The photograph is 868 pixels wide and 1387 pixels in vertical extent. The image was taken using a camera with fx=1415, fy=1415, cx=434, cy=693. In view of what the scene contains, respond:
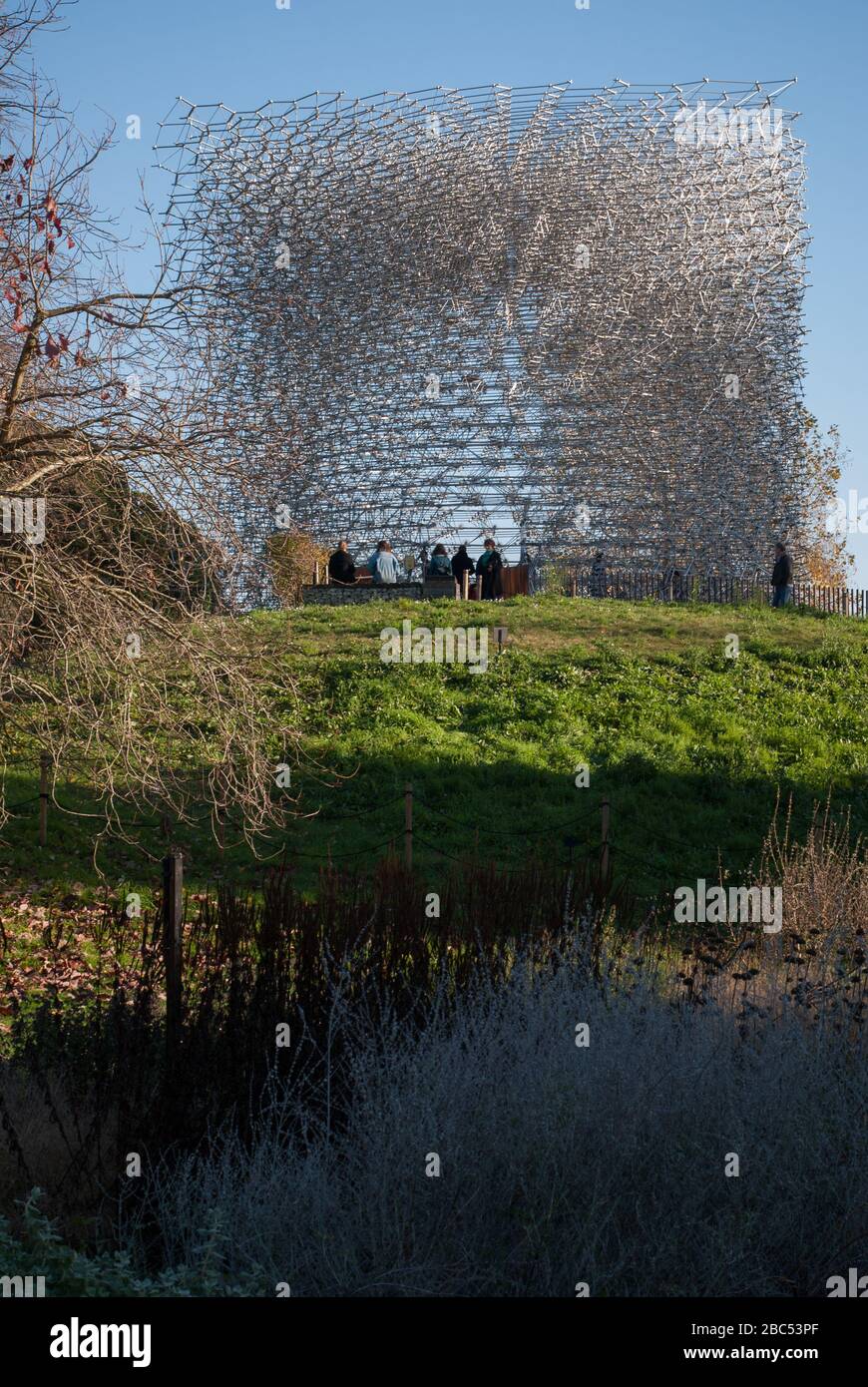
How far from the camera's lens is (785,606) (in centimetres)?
2762

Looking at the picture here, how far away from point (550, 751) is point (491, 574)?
543 inches

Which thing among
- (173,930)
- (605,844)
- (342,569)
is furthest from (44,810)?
(342,569)

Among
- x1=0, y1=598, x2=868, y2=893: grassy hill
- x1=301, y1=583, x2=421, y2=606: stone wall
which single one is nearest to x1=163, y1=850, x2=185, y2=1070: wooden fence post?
x1=0, y1=598, x2=868, y2=893: grassy hill

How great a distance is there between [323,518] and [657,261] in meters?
15.0

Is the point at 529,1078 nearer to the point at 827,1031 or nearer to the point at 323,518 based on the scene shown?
the point at 827,1031

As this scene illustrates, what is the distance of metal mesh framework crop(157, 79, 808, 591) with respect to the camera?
4769 cm

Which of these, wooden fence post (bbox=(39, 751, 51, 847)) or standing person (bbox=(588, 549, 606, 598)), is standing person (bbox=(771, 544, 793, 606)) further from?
wooden fence post (bbox=(39, 751, 51, 847))

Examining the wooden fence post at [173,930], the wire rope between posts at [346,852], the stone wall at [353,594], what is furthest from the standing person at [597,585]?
the wooden fence post at [173,930]

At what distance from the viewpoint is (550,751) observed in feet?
57.8

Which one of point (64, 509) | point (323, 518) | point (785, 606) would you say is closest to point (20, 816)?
point (64, 509)

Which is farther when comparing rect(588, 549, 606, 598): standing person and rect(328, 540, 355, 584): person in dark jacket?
rect(588, 549, 606, 598): standing person

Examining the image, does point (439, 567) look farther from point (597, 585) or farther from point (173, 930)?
point (173, 930)

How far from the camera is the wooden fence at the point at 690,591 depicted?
30.1 m

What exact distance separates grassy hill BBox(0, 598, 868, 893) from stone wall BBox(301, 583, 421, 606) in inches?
179
